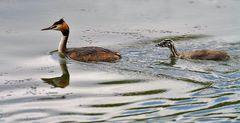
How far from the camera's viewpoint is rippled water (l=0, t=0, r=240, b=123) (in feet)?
34.2

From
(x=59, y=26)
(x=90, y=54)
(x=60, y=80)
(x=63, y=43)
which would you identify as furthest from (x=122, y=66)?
(x=59, y=26)

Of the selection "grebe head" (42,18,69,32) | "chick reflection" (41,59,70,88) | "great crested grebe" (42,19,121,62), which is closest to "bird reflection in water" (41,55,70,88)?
"chick reflection" (41,59,70,88)

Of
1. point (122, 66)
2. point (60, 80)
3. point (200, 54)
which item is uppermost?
point (200, 54)

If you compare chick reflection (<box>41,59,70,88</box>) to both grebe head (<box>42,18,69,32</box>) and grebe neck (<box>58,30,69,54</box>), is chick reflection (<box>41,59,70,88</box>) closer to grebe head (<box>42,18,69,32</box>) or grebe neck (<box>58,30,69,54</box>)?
grebe neck (<box>58,30,69,54</box>)

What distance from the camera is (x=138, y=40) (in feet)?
→ 49.5

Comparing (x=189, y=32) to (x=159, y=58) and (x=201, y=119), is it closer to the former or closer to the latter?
(x=159, y=58)

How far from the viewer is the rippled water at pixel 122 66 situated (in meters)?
10.4

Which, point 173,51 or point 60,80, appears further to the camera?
point 173,51

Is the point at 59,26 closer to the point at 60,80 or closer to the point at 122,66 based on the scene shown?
the point at 122,66

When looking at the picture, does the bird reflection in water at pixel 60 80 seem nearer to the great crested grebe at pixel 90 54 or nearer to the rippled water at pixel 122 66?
the rippled water at pixel 122 66

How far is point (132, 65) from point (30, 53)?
2.17 meters

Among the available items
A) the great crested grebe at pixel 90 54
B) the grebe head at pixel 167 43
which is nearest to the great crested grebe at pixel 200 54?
the grebe head at pixel 167 43

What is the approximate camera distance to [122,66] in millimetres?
Result: 13156

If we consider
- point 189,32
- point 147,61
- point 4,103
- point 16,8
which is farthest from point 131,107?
point 16,8
